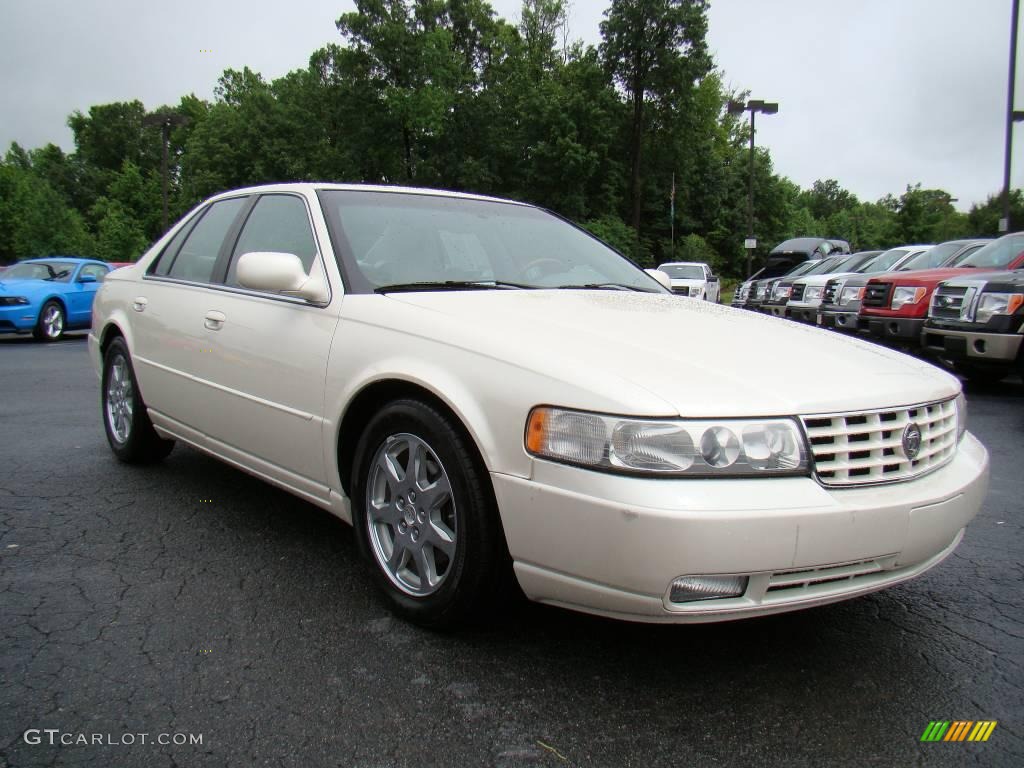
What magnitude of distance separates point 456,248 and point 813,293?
12.6 metres

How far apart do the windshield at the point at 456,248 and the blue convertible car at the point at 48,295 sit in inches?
469

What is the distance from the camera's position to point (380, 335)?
2777mm

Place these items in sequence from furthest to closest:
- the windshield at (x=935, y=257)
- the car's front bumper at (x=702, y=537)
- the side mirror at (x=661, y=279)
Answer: the windshield at (x=935, y=257)
the side mirror at (x=661, y=279)
the car's front bumper at (x=702, y=537)

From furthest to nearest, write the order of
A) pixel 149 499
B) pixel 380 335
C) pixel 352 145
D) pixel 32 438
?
pixel 352 145 < pixel 32 438 < pixel 149 499 < pixel 380 335

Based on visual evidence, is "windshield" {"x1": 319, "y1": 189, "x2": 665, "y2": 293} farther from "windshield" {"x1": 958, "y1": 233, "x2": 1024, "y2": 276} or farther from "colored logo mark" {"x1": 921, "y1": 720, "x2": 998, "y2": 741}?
"windshield" {"x1": 958, "y1": 233, "x2": 1024, "y2": 276}

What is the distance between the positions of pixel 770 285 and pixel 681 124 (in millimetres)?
26336

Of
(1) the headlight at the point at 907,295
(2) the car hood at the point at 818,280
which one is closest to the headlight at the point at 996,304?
(1) the headlight at the point at 907,295

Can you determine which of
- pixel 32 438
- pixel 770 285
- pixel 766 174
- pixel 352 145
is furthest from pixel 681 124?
pixel 32 438

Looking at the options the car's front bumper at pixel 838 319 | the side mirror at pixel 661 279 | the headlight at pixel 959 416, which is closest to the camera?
the headlight at pixel 959 416

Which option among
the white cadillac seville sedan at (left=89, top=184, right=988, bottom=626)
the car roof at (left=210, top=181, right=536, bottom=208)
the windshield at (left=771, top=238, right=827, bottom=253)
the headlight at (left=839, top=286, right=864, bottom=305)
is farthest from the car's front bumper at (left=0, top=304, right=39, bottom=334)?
the windshield at (left=771, top=238, right=827, bottom=253)

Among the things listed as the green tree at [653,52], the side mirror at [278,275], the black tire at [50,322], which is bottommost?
the black tire at [50,322]

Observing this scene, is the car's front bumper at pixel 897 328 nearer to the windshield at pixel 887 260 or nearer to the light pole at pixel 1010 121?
the windshield at pixel 887 260

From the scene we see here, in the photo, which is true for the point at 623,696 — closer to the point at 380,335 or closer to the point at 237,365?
the point at 380,335

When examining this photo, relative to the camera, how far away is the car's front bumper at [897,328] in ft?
31.1
